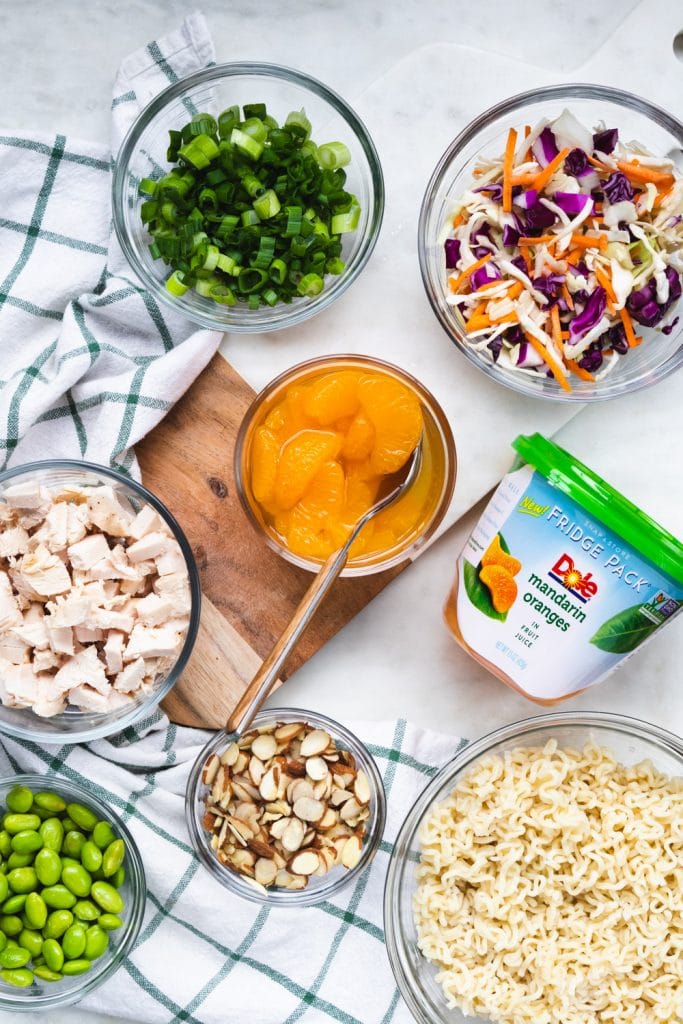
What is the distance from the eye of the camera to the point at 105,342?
235 centimetres

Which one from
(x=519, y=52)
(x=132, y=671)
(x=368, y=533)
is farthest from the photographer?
(x=519, y=52)

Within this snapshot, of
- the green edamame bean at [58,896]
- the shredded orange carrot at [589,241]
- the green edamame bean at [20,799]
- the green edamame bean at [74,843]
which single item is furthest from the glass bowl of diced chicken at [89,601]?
the shredded orange carrot at [589,241]

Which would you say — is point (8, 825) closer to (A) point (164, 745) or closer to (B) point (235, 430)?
(A) point (164, 745)

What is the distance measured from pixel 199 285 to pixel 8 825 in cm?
137

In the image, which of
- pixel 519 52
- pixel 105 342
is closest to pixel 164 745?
pixel 105 342

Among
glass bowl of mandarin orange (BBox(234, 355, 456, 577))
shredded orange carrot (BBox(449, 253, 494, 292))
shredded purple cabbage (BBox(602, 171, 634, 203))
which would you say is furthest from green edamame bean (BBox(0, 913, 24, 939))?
shredded purple cabbage (BBox(602, 171, 634, 203))

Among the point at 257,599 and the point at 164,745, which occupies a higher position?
the point at 257,599

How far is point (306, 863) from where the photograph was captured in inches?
89.6

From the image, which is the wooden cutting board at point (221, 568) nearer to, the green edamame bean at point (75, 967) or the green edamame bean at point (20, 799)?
the green edamame bean at point (20, 799)

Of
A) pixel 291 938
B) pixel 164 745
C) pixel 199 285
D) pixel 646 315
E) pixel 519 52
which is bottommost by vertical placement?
pixel 291 938

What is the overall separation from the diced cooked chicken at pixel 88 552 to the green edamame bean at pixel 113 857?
0.67 m

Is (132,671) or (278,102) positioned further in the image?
(278,102)

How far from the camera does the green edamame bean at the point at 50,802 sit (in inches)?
89.1

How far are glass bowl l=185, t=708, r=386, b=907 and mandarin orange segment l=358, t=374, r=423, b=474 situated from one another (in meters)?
0.67
